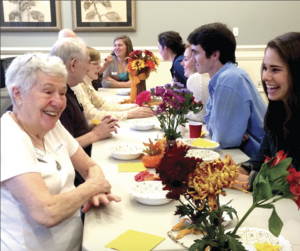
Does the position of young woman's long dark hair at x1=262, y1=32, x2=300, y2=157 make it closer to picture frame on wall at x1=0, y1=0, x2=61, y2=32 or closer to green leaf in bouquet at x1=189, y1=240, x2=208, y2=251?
green leaf in bouquet at x1=189, y1=240, x2=208, y2=251

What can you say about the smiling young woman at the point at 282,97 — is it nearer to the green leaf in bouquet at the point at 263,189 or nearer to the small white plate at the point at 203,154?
the small white plate at the point at 203,154

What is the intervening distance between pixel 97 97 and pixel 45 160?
174cm

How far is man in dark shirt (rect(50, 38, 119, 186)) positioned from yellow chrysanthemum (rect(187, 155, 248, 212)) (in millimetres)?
1150

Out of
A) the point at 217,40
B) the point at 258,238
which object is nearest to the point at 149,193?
the point at 258,238

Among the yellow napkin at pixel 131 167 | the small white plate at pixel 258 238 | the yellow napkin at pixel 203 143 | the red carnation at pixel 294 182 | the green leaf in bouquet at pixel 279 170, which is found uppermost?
the green leaf in bouquet at pixel 279 170

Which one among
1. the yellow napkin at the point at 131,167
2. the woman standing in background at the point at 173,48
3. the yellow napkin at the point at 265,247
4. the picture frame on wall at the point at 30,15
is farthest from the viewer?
the picture frame on wall at the point at 30,15

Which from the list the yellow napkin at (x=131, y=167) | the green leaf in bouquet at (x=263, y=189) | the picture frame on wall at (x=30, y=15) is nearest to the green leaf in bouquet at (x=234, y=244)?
the green leaf in bouquet at (x=263, y=189)

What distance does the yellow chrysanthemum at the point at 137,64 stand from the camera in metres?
2.84

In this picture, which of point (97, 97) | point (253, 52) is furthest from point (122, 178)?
point (253, 52)

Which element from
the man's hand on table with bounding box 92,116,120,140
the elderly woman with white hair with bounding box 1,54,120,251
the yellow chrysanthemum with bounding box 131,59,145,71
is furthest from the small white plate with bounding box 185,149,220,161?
the yellow chrysanthemum with bounding box 131,59,145,71

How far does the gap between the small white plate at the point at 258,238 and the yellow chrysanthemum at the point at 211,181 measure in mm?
307

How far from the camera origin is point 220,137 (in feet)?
5.94

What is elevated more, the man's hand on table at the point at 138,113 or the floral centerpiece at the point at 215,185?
the floral centerpiece at the point at 215,185

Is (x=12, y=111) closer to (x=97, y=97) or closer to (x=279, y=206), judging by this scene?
(x=279, y=206)
